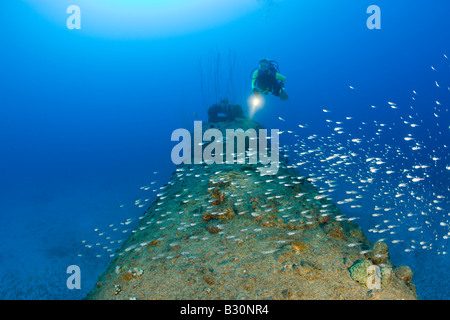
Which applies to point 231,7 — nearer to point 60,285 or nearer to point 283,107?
point 283,107

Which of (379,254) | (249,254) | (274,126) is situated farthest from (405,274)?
(274,126)

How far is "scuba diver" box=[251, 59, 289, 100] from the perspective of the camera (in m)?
12.3

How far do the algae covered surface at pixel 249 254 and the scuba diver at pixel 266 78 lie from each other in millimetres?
7434

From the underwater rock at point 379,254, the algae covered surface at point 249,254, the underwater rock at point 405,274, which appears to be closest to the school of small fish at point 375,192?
the algae covered surface at point 249,254

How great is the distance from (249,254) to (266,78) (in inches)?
Result: 409

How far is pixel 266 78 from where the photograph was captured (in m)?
12.4

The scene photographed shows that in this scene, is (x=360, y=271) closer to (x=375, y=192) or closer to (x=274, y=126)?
(x=375, y=192)

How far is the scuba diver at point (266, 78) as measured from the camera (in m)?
12.3

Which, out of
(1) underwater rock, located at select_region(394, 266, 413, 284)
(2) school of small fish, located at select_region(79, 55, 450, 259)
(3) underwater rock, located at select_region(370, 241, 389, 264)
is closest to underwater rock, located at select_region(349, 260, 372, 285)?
(3) underwater rock, located at select_region(370, 241, 389, 264)

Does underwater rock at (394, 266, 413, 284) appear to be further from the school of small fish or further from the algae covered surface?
the school of small fish

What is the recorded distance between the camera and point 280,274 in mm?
3672

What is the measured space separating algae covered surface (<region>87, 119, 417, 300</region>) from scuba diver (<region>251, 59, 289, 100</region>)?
7434mm

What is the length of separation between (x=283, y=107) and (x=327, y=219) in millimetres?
79890
